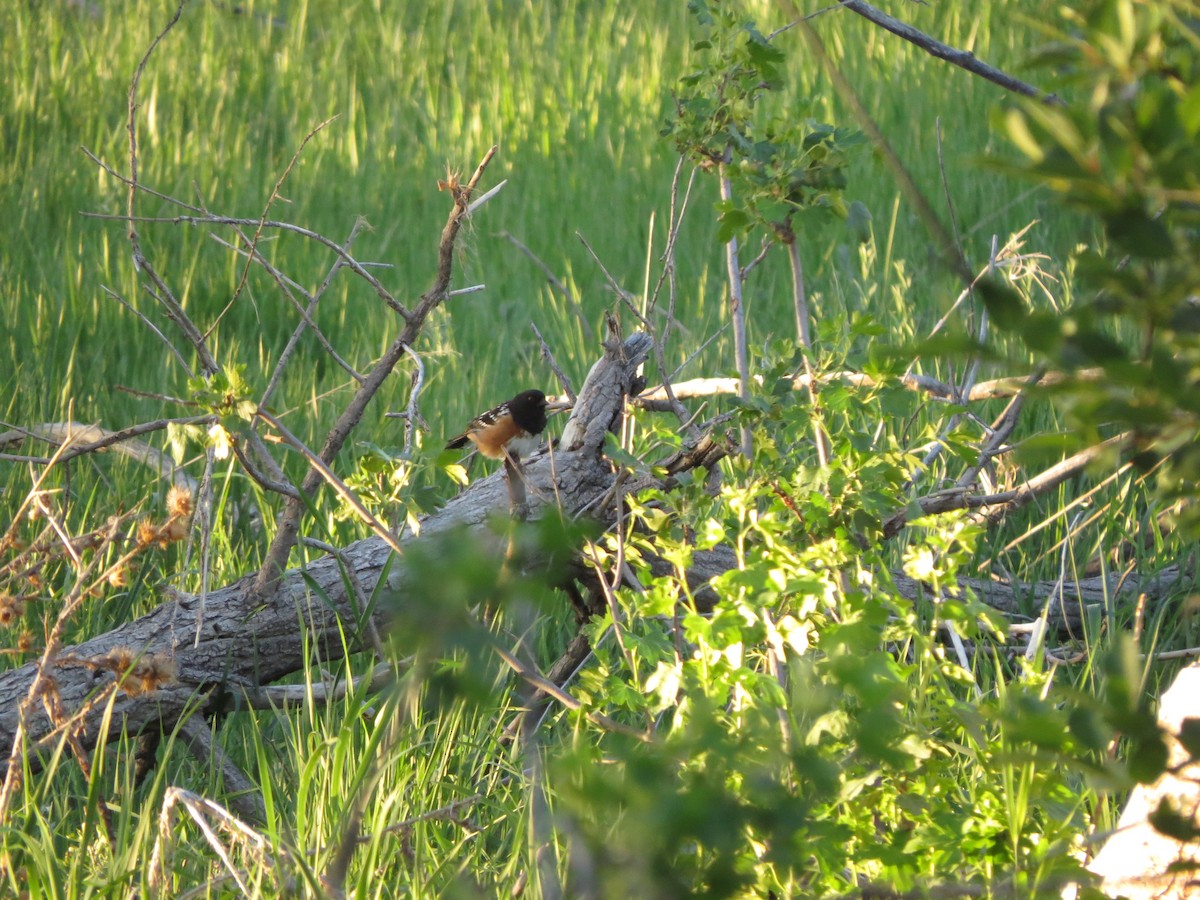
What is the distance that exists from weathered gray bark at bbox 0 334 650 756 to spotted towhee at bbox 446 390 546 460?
99 centimetres

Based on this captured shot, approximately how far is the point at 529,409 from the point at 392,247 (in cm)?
238

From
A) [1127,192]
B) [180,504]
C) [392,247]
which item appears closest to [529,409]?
[180,504]

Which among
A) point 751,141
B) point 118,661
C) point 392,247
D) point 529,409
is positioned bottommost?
point 392,247

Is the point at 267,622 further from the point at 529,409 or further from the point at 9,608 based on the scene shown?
the point at 529,409

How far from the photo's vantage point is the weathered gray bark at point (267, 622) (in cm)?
256

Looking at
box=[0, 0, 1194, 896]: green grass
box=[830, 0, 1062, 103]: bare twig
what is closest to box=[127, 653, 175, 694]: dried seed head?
box=[0, 0, 1194, 896]: green grass

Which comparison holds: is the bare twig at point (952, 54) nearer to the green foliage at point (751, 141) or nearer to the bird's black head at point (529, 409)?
the green foliage at point (751, 141)

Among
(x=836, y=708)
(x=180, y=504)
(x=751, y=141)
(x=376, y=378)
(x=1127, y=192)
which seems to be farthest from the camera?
(x=376, y=378)

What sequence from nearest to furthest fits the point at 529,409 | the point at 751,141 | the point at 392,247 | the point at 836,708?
the point at 836,708
the point at 751,141
the point at 529,409
the point at 392,247

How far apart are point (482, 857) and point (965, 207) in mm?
4849

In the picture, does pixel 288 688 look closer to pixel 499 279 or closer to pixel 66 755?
pixel 66 755

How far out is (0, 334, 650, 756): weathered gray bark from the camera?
256 cm

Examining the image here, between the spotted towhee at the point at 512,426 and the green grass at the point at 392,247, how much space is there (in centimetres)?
24

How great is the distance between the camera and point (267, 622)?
9.20 feet
